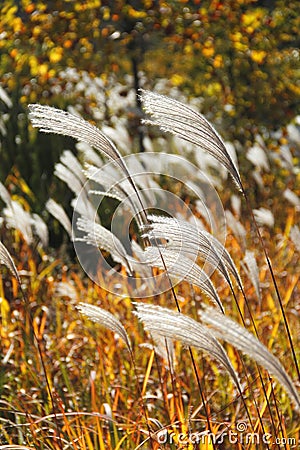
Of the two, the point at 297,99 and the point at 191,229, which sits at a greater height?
the point at 191,229

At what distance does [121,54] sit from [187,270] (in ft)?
18.7

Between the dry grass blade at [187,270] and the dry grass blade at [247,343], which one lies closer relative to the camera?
the dry grass blade at [247,343]

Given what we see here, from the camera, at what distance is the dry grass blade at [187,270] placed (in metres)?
1.52

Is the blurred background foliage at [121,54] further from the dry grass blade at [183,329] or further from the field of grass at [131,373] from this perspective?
the dry grass blade at [183,329]

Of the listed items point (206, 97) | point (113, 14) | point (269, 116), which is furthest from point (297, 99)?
point (113, 14)

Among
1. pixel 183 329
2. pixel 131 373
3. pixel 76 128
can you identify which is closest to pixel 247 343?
pixel 183 329

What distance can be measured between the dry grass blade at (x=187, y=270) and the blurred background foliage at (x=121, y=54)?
3509 millimetres

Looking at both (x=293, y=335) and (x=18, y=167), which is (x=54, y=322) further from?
(x=18, y=167)

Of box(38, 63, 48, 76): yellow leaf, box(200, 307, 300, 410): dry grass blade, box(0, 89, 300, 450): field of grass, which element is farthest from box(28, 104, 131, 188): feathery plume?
box(38, 63, 48, 76): yellow leaf

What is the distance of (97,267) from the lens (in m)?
4.23

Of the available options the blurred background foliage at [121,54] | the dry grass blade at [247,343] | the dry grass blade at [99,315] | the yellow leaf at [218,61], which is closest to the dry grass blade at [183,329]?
the dry grass blade at [247,343]

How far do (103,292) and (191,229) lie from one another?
1.69 metres

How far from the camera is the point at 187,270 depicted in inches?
60.2

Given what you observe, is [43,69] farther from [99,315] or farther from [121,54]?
[99,315]
